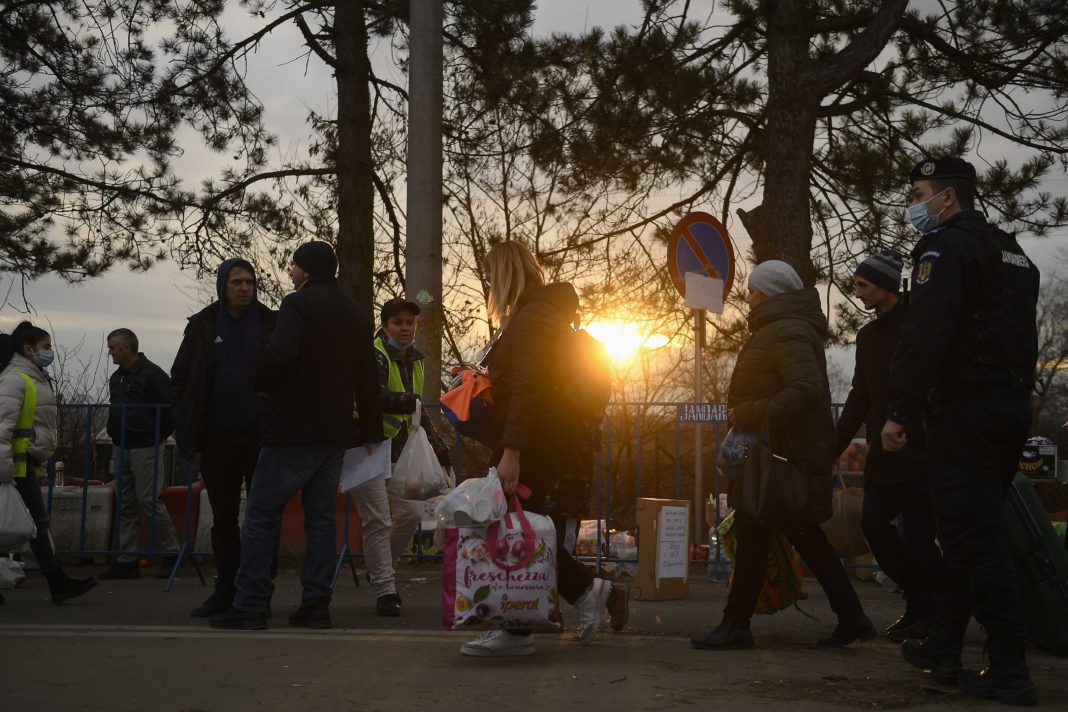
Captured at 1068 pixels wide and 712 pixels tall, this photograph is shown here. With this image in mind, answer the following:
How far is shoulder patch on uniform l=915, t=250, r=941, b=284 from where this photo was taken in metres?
4.77

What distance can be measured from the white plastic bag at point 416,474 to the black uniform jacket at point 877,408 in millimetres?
2319

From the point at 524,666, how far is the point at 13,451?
3.80 meters

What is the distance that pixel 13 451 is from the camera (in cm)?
754

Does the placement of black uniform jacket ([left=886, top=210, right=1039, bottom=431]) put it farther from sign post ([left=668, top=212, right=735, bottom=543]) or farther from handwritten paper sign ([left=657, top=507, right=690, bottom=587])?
sign post ([left=668, top=212, right=735, bottom=543])

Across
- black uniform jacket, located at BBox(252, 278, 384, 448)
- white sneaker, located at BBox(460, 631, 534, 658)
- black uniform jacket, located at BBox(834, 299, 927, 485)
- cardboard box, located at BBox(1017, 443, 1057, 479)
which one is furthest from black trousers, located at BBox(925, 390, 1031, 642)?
cardboard box, located at BBox(1017, 443, 1057, 479)

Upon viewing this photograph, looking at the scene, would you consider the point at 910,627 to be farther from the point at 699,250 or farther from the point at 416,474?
the point at 699,250

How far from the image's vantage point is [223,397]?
694 cm

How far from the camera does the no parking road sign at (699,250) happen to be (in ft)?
31.5

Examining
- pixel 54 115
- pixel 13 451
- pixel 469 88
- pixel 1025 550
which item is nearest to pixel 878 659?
pixel 1025 550

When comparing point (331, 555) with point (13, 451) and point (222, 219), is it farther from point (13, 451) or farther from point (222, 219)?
point (222, 219)

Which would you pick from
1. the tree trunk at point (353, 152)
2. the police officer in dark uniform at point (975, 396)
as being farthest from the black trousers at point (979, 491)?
the tree trunk at point (353, 152)

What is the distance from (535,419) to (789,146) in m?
7.14

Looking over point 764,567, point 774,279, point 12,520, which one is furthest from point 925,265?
point 12,520

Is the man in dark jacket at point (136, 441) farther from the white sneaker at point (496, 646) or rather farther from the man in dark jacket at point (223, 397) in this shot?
the white sneaker at point (496, 646)
